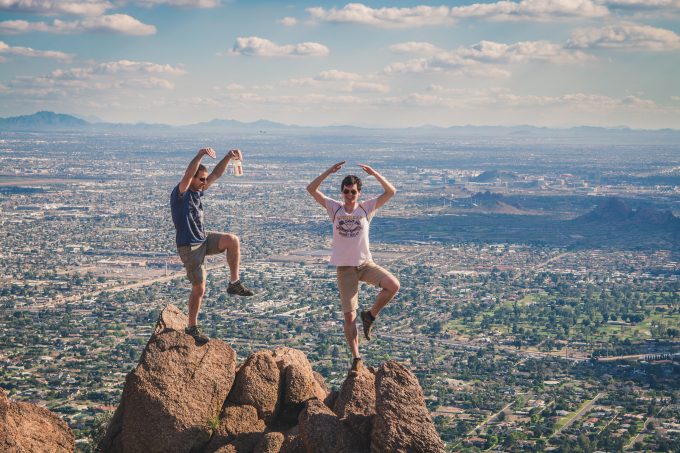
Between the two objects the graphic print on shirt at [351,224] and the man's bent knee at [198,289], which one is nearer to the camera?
the graphic print on shirt at [351,224]

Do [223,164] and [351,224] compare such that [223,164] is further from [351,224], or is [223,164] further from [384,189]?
[384,189]

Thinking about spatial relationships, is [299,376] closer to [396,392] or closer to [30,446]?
[396,392]

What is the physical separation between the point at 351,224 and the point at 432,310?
71753mm

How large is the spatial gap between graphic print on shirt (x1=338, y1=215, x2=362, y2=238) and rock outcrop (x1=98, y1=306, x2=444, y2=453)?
6.93 ft

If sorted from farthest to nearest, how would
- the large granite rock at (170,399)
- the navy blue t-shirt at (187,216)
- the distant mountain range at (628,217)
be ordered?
the distant mountain range at (628,217) < the navy blue t-shirt at (187,216) < the large granite rock at (170,399)

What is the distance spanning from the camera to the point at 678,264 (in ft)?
401

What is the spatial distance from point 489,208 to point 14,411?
546 ft

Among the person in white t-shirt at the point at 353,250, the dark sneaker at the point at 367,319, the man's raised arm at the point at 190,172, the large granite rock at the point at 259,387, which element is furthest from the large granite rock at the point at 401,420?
the man's raised arm at the point at 190,172

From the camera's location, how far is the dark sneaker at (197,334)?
1669 centimetres

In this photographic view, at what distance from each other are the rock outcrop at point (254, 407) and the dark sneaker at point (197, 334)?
11cm

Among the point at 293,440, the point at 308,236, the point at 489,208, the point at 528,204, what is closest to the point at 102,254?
the point at 308,236

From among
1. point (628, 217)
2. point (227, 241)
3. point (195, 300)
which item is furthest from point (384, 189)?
point (628, 217)

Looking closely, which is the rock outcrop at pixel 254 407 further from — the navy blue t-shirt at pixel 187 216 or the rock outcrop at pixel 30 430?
the navy blue t-shirt at pixel 187 216

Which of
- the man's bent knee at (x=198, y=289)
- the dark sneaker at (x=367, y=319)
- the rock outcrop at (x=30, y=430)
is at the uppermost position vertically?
the man's bent knee at (x=198, y=289)
